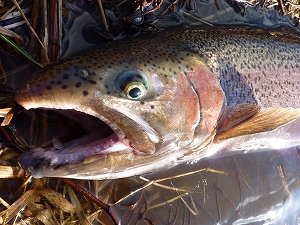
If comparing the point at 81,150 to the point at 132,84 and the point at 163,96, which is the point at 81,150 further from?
the point at 163,96

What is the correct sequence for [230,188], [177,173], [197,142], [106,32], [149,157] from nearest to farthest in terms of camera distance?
[149,157]
[197,142]
[106,32]
[177,173]
[230,188]

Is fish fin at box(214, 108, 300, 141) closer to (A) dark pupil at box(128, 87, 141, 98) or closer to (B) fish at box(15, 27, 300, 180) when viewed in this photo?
(B) fish at box(15, 27, 300, 180)

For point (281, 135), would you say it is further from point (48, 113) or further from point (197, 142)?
point (48, 113)

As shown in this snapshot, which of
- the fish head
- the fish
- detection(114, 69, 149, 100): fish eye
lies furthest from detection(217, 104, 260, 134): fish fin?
detection(114, 69, 149, 100): fish eye

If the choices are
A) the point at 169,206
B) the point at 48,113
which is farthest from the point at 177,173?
the point at 48,113

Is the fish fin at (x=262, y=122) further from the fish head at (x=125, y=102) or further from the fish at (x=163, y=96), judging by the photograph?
the fish head at (x=125, y=102)

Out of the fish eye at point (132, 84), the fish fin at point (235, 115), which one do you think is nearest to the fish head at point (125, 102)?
the fish eye at point (132, 84)
